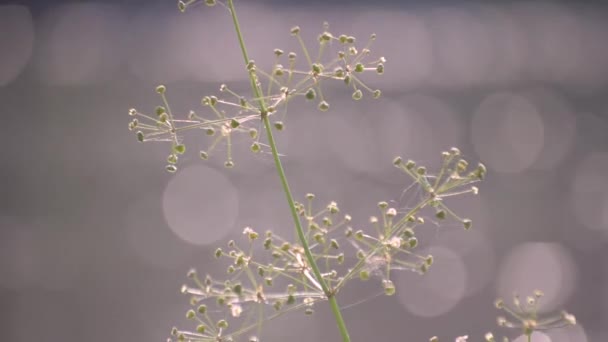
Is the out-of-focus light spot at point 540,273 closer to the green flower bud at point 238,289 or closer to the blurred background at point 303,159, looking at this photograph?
the blurred background at point 303,159

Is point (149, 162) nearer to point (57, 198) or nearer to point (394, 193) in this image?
point (57, 198)

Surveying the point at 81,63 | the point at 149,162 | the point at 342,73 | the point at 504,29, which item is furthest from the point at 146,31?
the point at 342,73

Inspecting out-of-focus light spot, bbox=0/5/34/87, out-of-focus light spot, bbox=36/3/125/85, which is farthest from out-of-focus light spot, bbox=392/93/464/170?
out-of-focus light spot, bbox=0/5/34/87

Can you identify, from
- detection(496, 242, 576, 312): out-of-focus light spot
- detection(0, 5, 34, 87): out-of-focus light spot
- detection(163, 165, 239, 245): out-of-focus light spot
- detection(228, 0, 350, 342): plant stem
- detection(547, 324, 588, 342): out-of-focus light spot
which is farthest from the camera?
detection(0, 5, 34, 87): out-of-focus light spot

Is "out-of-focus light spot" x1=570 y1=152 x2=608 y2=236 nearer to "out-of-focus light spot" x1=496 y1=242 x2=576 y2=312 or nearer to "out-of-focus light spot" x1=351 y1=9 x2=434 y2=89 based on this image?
"out-of-focus light spot" x1=496 y1=242 x2=576 y2=312

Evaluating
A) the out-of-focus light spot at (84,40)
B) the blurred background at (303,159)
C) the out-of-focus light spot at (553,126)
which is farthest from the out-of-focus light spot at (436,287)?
the out-of-focus light spot at (84,40)

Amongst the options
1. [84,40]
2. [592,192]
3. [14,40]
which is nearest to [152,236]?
[84,40]
